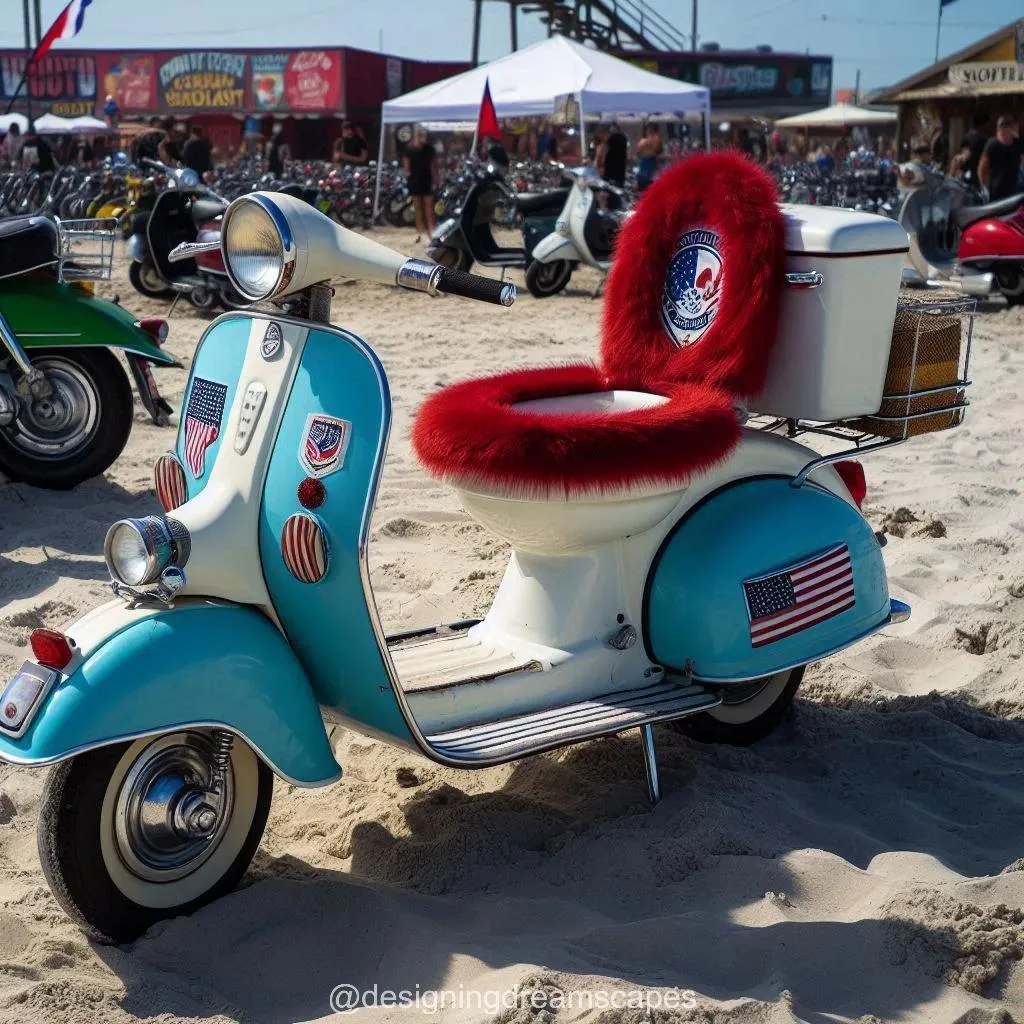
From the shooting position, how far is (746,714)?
3.21 metres

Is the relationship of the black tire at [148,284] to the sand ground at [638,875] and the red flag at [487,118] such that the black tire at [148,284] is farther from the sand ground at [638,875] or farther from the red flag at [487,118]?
the sand ground at [638,875]

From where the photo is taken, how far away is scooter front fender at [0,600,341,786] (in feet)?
7.13

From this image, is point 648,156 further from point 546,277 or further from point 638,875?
point 638,875

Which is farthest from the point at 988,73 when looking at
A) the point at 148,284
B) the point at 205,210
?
the point at 148,284

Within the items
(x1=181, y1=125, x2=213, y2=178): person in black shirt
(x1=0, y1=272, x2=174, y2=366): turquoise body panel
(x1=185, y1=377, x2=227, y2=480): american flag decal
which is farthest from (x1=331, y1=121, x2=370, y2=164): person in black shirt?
(x1=185, y1=377, x2=227, y2=480): american flag decal

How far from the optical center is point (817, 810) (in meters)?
2.88

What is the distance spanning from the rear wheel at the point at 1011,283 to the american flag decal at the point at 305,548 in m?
8.85

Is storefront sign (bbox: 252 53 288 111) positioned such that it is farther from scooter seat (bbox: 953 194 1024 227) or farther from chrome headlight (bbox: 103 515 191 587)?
chrome headlight (bbox: 103 515 191 587)

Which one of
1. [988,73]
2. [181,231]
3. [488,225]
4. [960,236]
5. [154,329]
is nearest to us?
[154,329]

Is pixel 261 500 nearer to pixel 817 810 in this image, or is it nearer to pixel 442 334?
pixel 817 810

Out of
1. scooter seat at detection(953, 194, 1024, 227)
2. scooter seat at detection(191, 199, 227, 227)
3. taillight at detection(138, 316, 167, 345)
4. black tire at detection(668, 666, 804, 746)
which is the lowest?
black tire at detection(668, 666, 804, 746)

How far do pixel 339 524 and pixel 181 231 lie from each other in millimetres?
7792

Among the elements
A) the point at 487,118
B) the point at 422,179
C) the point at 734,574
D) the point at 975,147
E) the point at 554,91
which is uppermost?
the point at 554,91

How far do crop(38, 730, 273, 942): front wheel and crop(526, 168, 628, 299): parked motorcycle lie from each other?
28.7ft
